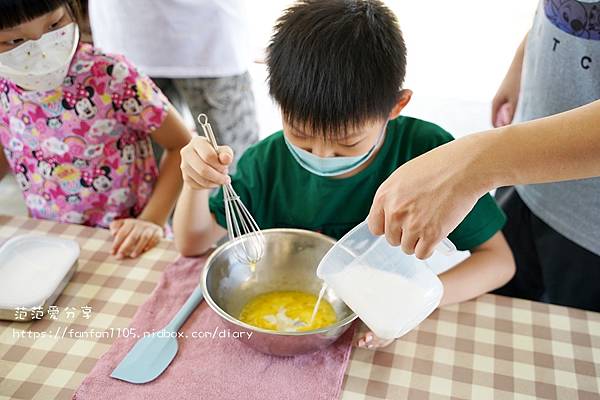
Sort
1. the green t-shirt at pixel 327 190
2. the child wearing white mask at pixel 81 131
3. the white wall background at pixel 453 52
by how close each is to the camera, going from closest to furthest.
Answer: the green t-shirt at pixel 327 190 → the child wearing white mask at pixel 81 131 → the white wall background at pixel 453 52

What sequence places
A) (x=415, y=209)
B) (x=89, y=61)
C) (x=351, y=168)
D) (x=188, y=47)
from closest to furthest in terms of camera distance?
(x=415, y=209), (x=351, y=168), (x=89, y=61), (x=188, y=47)

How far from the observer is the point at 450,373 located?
3.13 feet

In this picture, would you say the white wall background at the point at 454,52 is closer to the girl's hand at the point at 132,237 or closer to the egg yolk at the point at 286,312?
the girl's hand at the point at 132,237

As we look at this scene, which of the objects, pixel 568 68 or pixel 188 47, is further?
pixel 188 47

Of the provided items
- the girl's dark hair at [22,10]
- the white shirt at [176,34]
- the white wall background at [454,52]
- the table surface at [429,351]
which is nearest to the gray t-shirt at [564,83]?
the table surface at [429,351]

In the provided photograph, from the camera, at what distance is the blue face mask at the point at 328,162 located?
1084 millimetres

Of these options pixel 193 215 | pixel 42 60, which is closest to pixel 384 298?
pixel 193 215

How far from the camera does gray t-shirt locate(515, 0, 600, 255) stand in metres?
1.09

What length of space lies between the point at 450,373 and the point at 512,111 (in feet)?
2.34

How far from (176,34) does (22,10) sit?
59 cm

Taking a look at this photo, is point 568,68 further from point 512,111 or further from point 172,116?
point 172,116

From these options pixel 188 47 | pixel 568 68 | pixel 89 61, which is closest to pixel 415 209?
pixel 568 68

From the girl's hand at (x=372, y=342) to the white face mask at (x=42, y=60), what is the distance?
827 millimetres

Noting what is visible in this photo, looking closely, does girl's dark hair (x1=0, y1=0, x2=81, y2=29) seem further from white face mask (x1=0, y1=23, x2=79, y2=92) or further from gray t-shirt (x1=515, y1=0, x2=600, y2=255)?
gray t-shirt (x1=515, y1=0, x2=600, y2=255)
